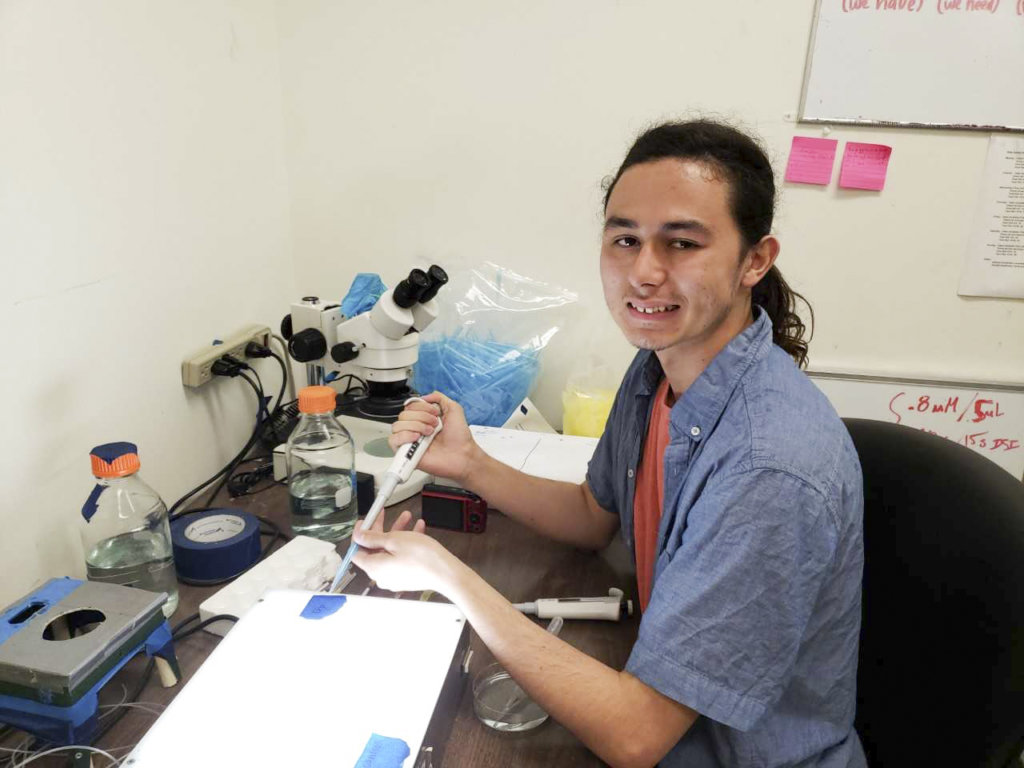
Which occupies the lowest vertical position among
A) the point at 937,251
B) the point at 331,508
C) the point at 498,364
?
the point at 331,508

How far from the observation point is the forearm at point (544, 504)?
3.47 ft

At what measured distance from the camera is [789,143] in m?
1.47

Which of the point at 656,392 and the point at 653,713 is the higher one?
the point at 656,392

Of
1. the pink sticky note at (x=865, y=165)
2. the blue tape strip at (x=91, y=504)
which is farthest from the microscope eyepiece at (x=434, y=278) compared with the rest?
the pink sticky note at (x=865, y=165)

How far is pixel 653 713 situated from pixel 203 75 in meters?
1.26

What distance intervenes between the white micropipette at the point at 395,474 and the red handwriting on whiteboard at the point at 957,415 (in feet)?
3.99

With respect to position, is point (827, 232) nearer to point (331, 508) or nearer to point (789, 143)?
point (789, 143)

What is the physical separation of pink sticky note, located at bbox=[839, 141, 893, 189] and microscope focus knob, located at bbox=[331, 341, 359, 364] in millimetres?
1142

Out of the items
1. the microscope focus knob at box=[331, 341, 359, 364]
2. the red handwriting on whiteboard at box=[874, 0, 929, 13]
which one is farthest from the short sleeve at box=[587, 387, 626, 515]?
the red handwriting on whiteboard at box=[874, 0, 929, 13]

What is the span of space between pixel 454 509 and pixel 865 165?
46.7 inches

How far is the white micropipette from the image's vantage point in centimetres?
83

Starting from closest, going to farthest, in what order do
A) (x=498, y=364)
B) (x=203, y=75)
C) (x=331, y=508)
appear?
(x=331, y=508), (x=203, y=75), (x=498, y=364)

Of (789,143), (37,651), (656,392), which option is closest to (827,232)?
(789,143)

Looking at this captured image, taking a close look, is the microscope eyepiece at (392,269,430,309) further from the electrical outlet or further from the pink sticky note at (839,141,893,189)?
the pink sticky note at (839,141,893,189)
